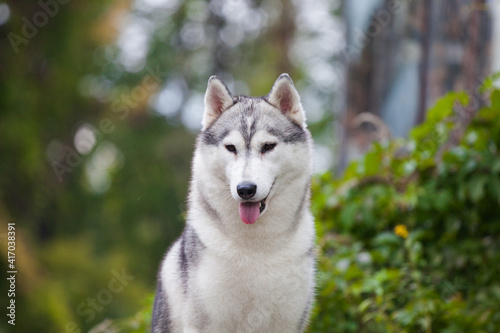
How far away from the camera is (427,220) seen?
5.42m

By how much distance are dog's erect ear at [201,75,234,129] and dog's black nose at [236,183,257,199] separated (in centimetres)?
67

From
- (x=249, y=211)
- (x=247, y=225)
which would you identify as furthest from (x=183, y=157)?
(x=249, y=211)

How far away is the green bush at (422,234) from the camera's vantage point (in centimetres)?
478

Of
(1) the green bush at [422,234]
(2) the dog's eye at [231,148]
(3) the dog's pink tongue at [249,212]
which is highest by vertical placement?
(2) the dog's eye at [231,148]

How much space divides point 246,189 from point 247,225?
1.24 ft

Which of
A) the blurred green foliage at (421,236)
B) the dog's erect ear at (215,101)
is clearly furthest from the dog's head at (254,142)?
the blurred green foliage at (421,236)

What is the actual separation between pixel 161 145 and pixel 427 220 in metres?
9.50

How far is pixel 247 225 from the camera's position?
11.3ft

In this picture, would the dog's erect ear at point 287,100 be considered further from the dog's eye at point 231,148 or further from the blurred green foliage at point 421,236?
the blurred green foliage at point 421,236

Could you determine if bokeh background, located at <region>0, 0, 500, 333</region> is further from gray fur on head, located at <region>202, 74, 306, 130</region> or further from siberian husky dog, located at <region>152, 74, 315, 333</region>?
gray fur on head, located at <region>202, 74, 306, 130</region>

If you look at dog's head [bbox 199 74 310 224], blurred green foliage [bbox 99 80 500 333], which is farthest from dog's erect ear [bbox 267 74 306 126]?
blurred green foliage [bbox 99 80 500 333]

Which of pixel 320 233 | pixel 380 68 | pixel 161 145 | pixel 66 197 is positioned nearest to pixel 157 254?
pixel 161 145

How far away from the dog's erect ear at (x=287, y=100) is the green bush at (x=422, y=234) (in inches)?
67.9

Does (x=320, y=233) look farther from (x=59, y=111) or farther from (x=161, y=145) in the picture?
(x=161, y=145)
